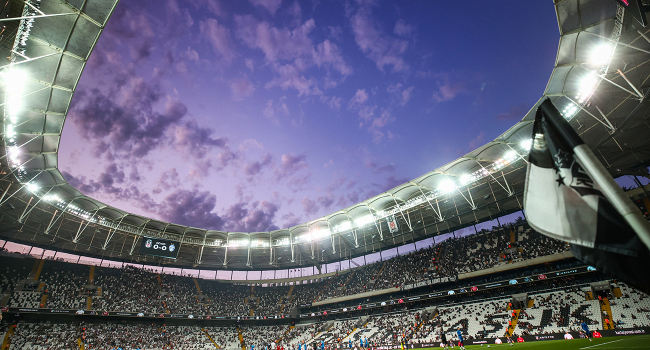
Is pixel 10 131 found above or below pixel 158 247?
above

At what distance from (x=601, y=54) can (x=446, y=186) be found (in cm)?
1857

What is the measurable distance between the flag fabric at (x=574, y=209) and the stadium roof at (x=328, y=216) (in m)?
19.0

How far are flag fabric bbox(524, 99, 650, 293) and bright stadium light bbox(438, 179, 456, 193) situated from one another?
31.5m

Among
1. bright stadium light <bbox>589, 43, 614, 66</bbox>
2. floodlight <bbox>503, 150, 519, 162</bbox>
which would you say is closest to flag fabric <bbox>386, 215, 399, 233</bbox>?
floodlight <bbox>503, 150, 519, 162</bbox>

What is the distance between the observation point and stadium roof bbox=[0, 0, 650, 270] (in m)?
17.4

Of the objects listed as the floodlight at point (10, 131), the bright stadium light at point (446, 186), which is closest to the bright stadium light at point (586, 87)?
the bright stadium light at point (446, 186)

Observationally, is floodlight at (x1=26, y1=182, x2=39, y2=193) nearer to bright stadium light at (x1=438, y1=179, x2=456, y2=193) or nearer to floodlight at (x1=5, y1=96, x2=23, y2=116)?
floodlight at (x1=5, y1=96, x2=23, y2=116)

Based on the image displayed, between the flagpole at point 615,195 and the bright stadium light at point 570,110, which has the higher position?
the bright stadium light at point 570,110

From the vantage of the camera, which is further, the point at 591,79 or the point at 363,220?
the point at 363,220

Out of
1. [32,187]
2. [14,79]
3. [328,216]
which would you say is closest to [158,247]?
[32,187]

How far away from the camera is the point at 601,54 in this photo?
61.2 feet

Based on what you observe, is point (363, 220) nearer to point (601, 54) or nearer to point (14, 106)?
point (601, 54)

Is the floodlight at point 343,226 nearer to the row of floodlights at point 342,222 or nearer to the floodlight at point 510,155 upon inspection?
the row of floodlights at point 342,222

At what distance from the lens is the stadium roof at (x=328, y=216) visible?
57.2 ft
